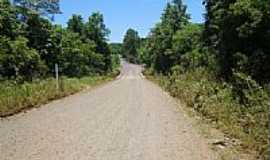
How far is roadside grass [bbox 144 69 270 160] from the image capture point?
10.2 meters

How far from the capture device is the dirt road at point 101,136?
9.75m

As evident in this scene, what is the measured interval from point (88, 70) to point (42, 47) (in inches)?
1136

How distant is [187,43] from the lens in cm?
5134

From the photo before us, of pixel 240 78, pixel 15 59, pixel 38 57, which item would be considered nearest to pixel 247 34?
pixel 240 78

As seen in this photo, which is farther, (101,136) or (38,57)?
(38,57)

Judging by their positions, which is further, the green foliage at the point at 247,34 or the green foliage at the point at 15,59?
the green foliage at the point at 15,59

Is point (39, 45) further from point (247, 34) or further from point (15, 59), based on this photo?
point (247, 34)

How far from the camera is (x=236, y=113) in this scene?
14039mm

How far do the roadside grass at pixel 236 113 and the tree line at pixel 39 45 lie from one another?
14274mm

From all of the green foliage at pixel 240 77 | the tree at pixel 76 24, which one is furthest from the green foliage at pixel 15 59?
the tree at pixel 76 24

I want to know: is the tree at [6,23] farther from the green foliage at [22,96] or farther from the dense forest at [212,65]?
the green foliage at [22,96]

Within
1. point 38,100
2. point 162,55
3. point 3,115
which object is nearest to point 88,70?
point 162,55

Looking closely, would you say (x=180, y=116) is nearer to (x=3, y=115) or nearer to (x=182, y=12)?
(x=3, y=115)

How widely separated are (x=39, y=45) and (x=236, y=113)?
112 feet
